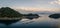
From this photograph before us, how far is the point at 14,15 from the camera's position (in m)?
173

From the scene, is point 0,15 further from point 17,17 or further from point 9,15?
point 17,17

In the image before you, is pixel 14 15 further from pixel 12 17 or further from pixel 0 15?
pixel 0 15

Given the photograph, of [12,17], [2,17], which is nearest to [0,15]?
[2,17]

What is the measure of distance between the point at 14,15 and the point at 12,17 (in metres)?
4.89

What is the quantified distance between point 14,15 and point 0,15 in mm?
18644

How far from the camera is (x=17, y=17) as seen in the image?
17100 centimetres

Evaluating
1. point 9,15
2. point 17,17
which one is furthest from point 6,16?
point 17,17

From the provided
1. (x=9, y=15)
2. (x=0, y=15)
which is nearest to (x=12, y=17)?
(x=9, y=15)

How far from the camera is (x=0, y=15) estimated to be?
16625 centimetres

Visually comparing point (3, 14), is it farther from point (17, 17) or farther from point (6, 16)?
point (17, 17)

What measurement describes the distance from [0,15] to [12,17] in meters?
15.7

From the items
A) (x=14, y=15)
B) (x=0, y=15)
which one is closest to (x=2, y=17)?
(x=0, y=15)

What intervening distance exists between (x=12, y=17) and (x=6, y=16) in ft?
26.1

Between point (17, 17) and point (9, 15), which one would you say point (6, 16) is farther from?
point (17, 17)
